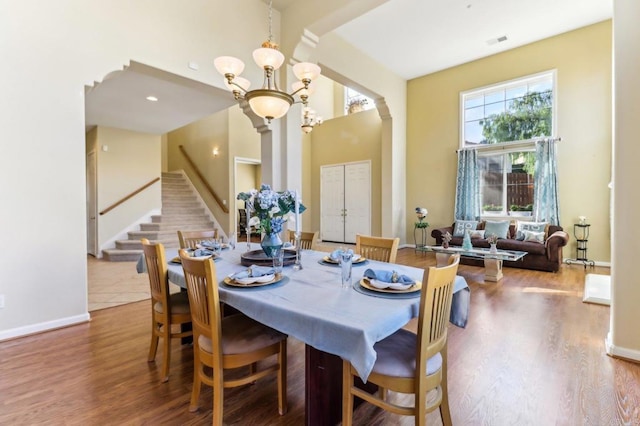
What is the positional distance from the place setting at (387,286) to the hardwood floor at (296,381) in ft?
2.45

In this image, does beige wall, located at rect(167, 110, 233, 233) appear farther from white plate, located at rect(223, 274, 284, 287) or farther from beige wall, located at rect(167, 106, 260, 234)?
white plate, located at rect(223, 274, 284, 287)

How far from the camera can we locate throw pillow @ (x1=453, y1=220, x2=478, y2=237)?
6389mm

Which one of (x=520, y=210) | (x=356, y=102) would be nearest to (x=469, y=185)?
(x=520, y=210)

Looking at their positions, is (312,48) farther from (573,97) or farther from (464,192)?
(573,97)

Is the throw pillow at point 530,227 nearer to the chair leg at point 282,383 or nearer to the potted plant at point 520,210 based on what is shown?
the potted plant at point 520,210

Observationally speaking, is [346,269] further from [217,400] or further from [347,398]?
[217,400]

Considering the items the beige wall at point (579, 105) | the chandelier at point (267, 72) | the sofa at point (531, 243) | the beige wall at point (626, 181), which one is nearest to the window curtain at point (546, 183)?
the beige wall at point (579, 105)

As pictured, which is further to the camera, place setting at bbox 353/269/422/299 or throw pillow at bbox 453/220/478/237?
throw pillow at bbox 453/220/478/237

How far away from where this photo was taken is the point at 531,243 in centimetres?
531

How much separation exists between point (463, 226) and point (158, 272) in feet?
19.8

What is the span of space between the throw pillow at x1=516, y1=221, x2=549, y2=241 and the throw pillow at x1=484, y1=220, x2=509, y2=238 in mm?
196

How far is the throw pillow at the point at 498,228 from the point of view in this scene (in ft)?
19.3

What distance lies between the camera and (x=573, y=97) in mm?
5645

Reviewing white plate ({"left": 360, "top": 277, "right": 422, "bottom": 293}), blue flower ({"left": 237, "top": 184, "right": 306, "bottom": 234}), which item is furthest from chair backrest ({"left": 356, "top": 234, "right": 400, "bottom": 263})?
white plate ({"left": 360, "top": 277, "right": 422, "bottom": 293})
